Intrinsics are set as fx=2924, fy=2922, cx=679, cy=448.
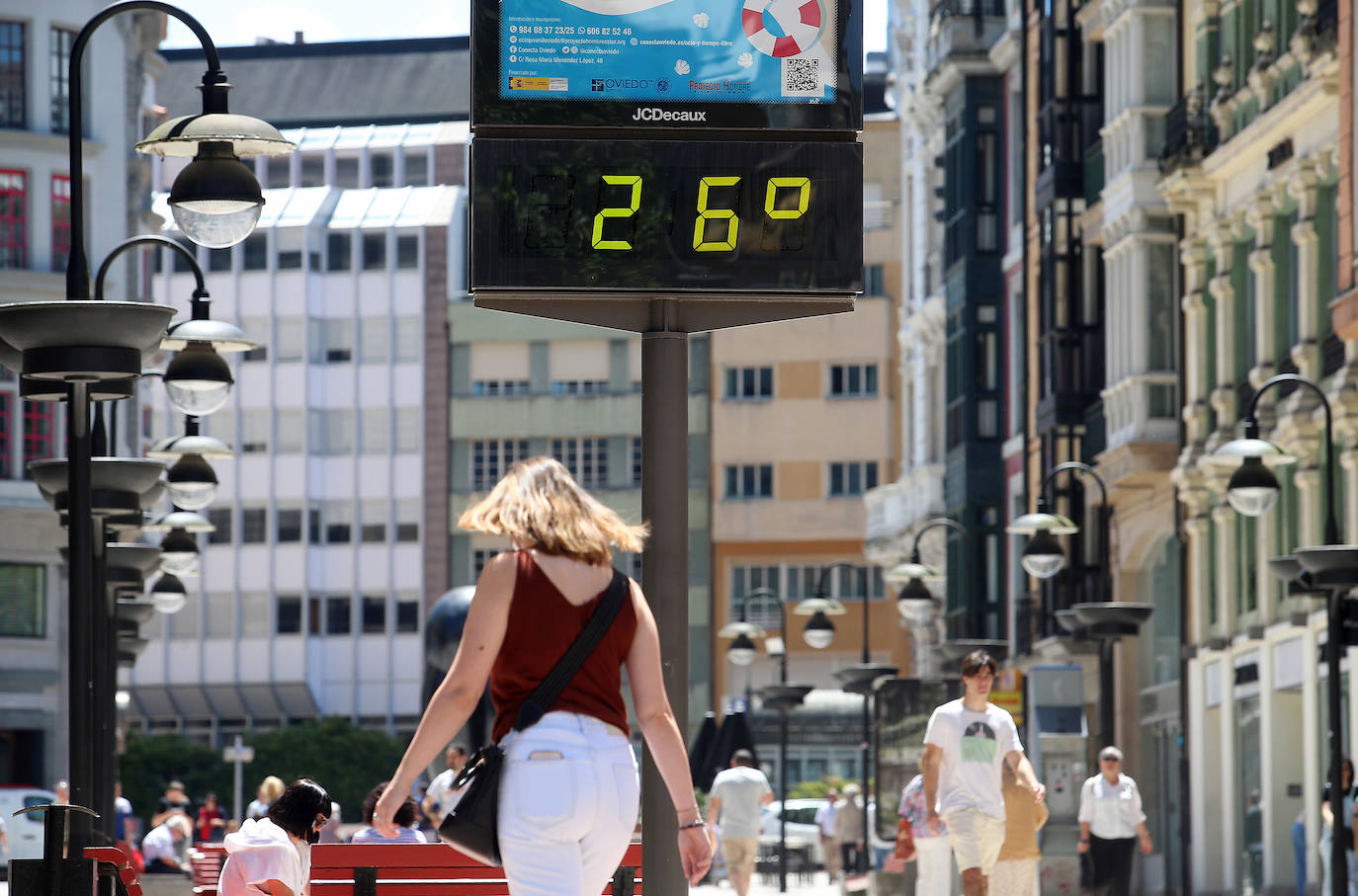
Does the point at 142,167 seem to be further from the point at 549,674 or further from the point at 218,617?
the point at 549,674

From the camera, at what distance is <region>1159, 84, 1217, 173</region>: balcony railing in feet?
130

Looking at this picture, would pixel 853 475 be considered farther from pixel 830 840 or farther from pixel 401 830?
pixel 401 830

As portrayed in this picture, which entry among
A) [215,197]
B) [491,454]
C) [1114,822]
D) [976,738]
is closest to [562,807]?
[215,197]

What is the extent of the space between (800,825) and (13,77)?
24095 mm

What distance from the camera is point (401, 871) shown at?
45.3 feet

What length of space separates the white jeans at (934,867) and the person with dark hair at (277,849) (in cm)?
903

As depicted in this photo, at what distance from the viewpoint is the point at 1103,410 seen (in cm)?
4528

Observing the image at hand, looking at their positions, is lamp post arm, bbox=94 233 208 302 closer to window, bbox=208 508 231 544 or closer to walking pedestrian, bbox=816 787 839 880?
walking pedestrian, bbox=816 787 839 880

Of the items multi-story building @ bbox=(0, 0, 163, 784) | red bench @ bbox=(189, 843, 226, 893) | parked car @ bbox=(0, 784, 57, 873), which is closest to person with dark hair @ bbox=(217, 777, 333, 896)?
red bench @ bbox=(189, 843, 226, 893)

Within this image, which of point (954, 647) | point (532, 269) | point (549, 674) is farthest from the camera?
point (954, 647)

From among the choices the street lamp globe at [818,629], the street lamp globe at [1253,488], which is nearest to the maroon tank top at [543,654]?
the street lamp globe at [1253,488]

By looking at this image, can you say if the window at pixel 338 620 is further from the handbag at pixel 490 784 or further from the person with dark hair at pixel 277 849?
the handbag at pixel 490 784

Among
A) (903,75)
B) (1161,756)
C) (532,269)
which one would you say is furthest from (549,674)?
(903,75)

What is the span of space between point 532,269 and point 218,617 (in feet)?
295
